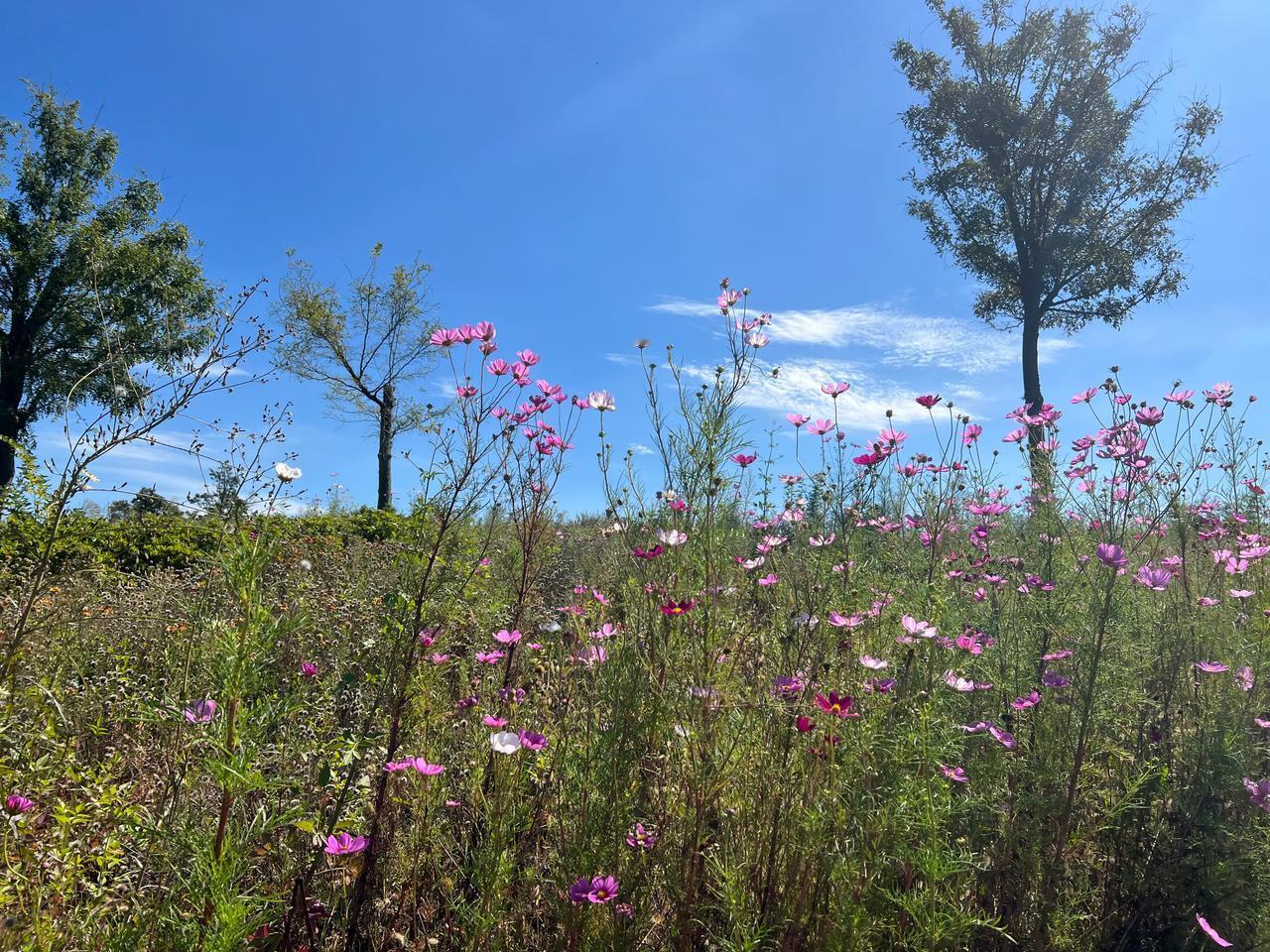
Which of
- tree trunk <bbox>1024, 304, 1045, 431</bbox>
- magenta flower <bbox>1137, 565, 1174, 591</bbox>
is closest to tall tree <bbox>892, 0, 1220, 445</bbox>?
tree trunk <bbox>1024, 304, 1045, 431</bbox>

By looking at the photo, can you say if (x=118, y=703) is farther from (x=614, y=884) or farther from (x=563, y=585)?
(x=563, y=585)

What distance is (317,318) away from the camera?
18.6 metres

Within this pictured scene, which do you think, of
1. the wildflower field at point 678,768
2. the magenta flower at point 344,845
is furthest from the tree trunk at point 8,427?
the magenta flower at point 344,845

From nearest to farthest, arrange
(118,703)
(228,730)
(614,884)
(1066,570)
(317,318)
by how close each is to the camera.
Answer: (228,730) → (614,884) → (118,703) → (1066,570) → (317,318)

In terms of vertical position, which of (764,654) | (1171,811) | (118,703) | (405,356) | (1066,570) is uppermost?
(405,356)

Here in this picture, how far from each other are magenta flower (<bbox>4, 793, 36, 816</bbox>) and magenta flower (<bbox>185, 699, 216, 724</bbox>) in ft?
1.56

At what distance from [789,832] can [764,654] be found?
1.00 m

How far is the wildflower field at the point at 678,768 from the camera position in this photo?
1668 mm

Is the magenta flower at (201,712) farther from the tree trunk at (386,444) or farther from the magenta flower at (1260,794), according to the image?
the tree trunk at (386,444)

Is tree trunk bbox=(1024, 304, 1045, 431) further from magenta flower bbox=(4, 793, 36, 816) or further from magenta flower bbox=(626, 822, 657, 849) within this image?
magenta flower bbox=(4, 793, 36, 816)

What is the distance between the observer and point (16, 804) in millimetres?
1844

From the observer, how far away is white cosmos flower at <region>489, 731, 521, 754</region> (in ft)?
5.87

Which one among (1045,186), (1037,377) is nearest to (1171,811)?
(1037,377)

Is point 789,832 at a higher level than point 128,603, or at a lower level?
lower
